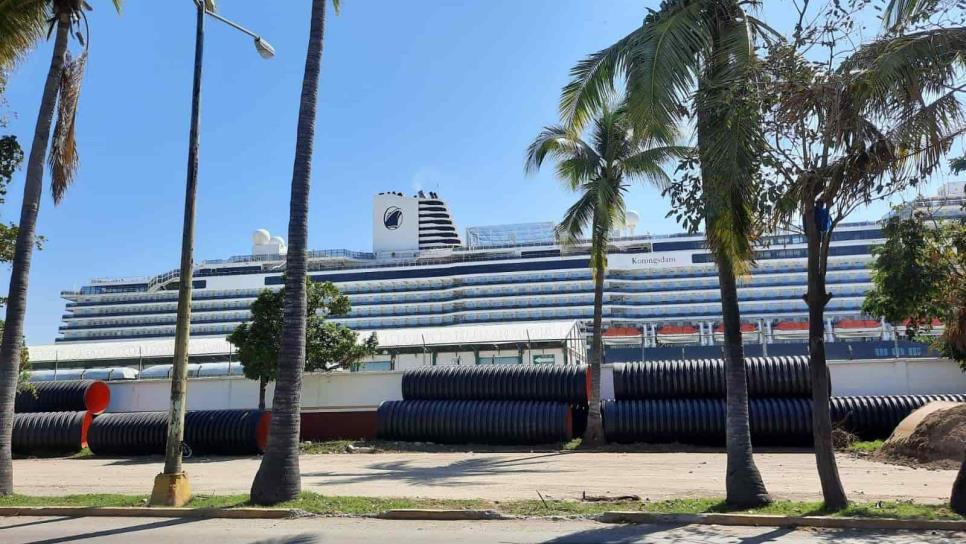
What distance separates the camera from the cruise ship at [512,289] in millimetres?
73312

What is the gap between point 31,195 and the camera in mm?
11992

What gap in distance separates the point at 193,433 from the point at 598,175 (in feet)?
43.3

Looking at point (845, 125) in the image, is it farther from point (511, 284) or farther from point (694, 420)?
point (511, 284)

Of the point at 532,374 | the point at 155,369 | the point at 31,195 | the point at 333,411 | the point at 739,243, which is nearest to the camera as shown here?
the point at 739,243

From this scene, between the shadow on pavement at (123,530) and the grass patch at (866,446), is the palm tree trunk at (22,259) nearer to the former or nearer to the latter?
the shadow on pavement at (123,530)

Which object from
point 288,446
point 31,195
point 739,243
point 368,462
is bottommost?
point 368,462

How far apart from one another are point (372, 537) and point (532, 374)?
12.5 m

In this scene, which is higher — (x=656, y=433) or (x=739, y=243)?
(x=739, y=243)

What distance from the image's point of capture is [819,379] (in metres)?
8.73

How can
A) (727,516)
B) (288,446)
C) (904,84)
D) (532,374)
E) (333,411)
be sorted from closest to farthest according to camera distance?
1. (904,84)
2. (727,516)
3. (288,446)
4. (532,374)
5. (333,411)

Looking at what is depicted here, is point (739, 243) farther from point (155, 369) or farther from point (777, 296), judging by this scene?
point (777, 296)

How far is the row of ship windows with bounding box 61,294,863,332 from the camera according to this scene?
7362cm

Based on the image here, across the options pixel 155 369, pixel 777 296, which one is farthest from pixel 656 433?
pixel 777 296

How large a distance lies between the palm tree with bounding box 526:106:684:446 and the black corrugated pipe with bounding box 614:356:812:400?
974mm
